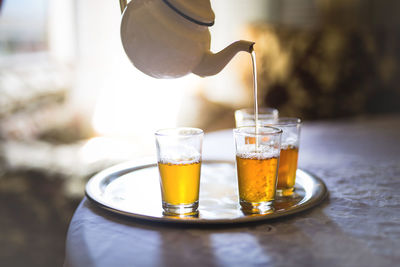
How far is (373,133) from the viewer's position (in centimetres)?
155

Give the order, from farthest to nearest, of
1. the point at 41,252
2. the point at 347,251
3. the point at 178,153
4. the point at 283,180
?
the point at 41,252 < the point at 283,180 < the point at 178,153 < the point at 347,251

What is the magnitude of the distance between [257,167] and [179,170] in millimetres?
138

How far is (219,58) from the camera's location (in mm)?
788

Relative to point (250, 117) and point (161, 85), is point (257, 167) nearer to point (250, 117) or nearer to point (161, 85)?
point (250, 117)

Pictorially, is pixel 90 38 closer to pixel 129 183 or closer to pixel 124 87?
pixel 124 87

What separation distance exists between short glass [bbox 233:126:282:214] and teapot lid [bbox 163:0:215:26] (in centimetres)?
21

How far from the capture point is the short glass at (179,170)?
2.55ft

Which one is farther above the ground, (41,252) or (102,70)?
(102,70)

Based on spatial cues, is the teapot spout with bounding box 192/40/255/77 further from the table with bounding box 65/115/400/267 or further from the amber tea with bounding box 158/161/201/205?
the table with bounding box 65/115/400/267

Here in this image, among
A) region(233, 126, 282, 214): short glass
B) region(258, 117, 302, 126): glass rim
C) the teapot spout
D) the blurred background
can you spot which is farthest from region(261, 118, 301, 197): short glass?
the blurred background

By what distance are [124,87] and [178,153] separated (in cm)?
232

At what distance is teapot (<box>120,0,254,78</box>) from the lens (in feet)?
2.45

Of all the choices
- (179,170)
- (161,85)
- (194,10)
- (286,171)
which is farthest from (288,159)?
(161,85)

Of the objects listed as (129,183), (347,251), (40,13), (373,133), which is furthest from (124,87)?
(347,251)
